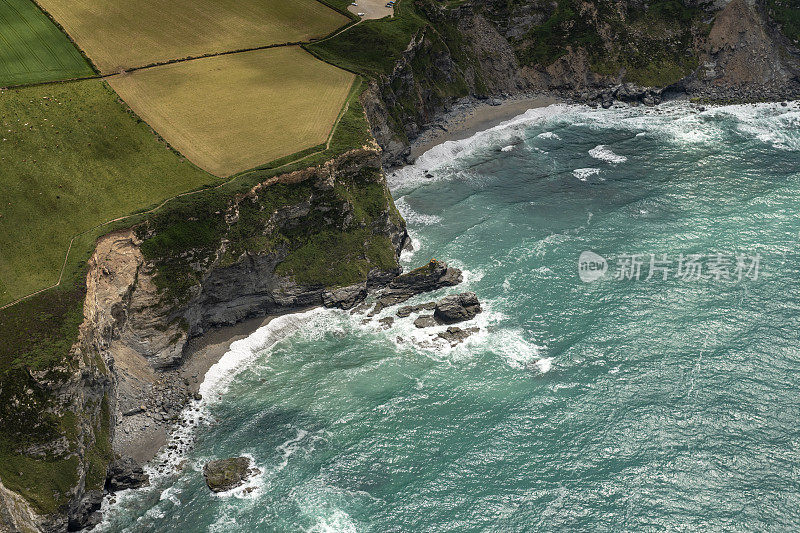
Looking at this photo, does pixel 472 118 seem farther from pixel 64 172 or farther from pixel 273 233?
pixel 64 172

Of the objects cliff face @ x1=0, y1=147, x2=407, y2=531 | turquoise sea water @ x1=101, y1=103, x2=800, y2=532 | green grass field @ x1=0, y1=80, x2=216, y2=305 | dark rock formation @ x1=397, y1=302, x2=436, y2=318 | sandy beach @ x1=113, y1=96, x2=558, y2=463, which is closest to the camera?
turquoise sea water @ x1=101, y1=103, x2=800, y2=532

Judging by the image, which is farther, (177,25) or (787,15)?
(787,15)

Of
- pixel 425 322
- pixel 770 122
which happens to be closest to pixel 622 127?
pixel 770 122

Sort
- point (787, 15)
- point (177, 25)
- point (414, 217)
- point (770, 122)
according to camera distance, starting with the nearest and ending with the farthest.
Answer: point (414, 217), point (770, 122), point (177, 25), point (787, 15)

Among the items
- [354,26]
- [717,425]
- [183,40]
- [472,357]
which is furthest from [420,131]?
[717,425]

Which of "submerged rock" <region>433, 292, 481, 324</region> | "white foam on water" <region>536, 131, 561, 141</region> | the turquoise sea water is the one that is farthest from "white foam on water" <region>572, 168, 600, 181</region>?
"submerged rock" <region>433, 292, 481, 324</region>

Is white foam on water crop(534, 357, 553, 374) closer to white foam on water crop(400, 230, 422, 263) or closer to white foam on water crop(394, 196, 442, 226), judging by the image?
white foam on water crop(400, 230, 422, 263)

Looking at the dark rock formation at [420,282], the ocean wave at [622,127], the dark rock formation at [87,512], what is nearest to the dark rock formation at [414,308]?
the dark rock formation at [420,282]
